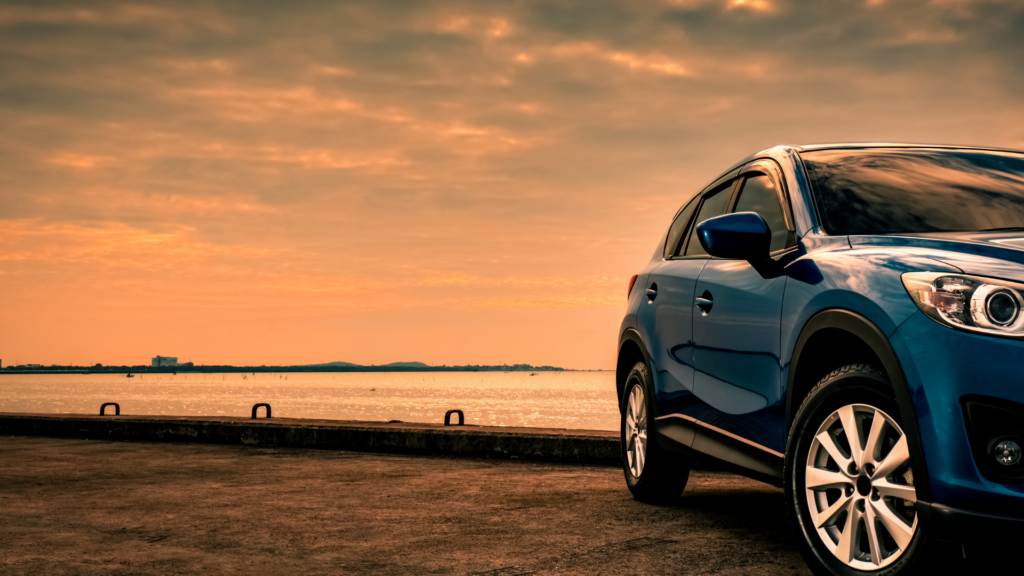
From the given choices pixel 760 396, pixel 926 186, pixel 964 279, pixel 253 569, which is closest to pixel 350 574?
pixel 253 569

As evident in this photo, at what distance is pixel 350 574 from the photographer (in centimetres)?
359

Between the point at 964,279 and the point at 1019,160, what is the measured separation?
2061mm

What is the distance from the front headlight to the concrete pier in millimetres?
5545

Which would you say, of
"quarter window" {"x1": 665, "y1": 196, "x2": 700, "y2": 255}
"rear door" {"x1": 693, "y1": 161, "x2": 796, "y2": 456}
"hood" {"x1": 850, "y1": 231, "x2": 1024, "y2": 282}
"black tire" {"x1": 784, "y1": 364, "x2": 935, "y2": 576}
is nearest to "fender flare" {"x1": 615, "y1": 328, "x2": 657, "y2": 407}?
"quarter window" {"x1": 665, "y1": 196, "x2": 700, "y2": 255}

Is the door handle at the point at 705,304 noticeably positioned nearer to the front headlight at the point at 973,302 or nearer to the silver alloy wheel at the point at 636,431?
the silver alloy wheel at the point at 636,431

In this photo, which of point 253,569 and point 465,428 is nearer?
point 253,569

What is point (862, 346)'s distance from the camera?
9.82ft

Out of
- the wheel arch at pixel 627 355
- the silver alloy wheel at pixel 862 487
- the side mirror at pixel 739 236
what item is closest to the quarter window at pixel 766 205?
the side mirror at pixel 739 236

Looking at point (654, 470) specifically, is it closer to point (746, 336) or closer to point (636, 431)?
point (636, 431)

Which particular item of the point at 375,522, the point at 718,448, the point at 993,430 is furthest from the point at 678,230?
the point at 993,430

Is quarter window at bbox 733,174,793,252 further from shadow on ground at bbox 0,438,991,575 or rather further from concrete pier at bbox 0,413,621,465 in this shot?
concrete pier at bbox 0,413,621,465

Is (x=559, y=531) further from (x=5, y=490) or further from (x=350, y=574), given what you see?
(x=5, y=490)

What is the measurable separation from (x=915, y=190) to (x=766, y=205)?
71 cm

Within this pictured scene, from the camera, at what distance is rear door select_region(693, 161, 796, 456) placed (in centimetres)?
360
